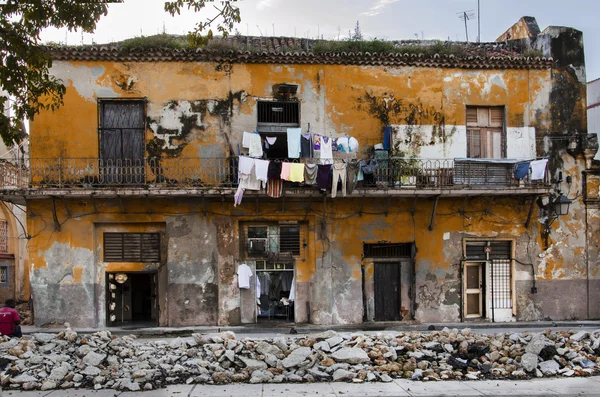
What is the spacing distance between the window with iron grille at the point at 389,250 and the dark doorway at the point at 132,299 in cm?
698

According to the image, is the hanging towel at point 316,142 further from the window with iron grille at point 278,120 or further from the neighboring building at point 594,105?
the neighboring building at point 594,105

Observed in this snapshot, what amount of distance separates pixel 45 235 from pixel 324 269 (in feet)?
28.3

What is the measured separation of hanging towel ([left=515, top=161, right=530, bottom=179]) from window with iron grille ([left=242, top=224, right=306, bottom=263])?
7.15 m

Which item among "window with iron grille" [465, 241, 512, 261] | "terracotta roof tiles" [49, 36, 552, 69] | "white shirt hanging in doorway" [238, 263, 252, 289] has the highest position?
"terracotta roof tiles" [49, 36, 552, 69]

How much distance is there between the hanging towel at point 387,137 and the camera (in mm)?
17844

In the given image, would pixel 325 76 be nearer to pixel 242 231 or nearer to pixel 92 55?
pixel 242 231

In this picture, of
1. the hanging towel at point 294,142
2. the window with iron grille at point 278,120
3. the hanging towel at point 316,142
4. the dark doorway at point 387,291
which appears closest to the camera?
the hanging towel at point 294,142

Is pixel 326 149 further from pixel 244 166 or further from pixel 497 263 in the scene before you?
pixel 497 263

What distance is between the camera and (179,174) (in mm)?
17312

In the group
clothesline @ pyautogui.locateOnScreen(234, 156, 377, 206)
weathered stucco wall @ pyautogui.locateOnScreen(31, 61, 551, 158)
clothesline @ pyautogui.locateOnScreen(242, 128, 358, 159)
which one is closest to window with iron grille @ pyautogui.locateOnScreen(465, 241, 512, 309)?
weathered stucco wall @ pyautogui.locateOnScreen(31, 61, 551, 158)

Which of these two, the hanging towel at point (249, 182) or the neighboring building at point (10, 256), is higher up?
the hanging towel at point (249, 182)

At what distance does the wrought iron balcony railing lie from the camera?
16984mm

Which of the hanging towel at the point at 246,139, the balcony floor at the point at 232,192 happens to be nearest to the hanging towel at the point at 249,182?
A: the balcony floor at the point at 232,192

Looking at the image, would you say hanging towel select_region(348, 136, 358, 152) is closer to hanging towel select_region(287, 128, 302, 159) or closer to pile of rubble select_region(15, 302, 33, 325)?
hanging towel select_region(287, 128, 302, 159)
